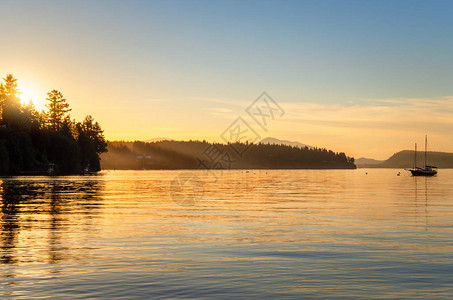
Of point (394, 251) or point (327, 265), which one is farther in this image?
point (394, 251)

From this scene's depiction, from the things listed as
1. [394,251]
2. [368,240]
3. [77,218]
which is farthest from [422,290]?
[77,218]

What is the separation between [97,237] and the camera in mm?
31719

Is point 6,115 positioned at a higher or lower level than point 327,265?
higher

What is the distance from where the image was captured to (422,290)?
18.8m

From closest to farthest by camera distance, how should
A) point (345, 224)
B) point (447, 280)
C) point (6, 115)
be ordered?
point (447, 280)
point (345, 224)
point (6, 115)

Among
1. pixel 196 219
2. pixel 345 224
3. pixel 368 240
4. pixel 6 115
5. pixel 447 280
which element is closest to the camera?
pixel 447 280

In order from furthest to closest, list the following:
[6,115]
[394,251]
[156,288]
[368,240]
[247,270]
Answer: [6,115], [368,240], [394,251], [247,270], [156,288]

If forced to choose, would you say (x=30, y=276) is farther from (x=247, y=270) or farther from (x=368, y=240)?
(x=368, y=240)

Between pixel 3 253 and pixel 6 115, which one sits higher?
pixel 6 115

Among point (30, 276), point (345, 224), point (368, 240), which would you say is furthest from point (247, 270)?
point (345, 224)

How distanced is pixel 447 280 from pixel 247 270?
785 cm

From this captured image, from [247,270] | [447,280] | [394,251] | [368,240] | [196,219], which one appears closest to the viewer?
[447,280]

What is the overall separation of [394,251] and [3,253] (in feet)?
64.7

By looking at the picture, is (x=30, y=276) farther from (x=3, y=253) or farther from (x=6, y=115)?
(x=6, y=115)
